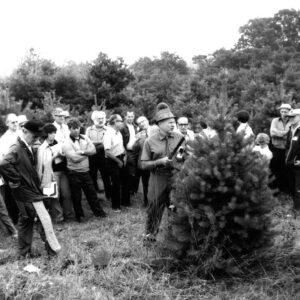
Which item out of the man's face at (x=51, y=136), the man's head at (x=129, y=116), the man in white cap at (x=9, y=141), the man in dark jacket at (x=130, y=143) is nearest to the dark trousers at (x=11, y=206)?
the man in white cap at (x=9, y=141)

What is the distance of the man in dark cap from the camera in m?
5.01

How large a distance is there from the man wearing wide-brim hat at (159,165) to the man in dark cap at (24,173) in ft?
4.97

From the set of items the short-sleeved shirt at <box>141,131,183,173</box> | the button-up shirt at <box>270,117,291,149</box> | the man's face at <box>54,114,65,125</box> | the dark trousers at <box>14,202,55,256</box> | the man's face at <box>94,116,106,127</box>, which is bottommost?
the dark trousers at <box>14,202,55,256</box>

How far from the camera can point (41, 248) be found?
5.91 meters

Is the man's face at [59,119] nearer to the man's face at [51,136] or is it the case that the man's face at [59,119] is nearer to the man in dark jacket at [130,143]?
the man's face at [51,136]

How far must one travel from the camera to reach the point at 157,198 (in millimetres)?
5660

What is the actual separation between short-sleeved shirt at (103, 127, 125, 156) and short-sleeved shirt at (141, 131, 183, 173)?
254cm

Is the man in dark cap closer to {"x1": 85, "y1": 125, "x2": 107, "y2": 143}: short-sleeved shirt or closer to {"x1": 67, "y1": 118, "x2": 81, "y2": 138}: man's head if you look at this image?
{"x1": 67, "y1": 118, "x2": 81, "y2": 138}: man's head

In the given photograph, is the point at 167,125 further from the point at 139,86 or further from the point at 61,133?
the point at 139,86

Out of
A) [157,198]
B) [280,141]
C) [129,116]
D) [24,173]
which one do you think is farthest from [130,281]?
[280,141]

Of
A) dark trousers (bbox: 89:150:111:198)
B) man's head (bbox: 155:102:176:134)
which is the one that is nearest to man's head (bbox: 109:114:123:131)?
dark trousers (bbox: 89:150:111:198)

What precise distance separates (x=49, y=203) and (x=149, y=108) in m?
8.11

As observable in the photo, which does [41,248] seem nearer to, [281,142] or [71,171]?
[71,171]

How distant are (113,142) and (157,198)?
116 inches
